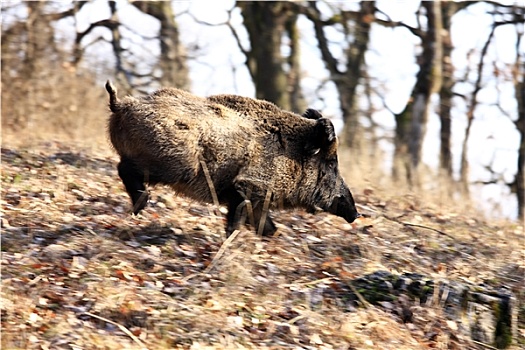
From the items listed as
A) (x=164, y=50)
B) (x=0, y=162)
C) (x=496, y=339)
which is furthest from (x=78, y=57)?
(x=496, y=339)

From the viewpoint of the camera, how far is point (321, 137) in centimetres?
905

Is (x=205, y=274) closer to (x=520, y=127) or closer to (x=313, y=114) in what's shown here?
(x=313, y=114)

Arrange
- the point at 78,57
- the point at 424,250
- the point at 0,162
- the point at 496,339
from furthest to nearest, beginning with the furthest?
the point at 78,57
the point at 0,162
the point at 424,250
the point at 496,339

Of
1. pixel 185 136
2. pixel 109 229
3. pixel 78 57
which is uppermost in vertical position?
pixel 78 57

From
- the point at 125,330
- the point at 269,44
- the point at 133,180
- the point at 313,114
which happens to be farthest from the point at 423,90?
the point at 125,330

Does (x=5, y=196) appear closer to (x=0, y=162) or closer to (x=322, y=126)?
(x=0, y=162)

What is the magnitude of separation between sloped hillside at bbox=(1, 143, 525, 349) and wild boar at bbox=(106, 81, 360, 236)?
47 cm

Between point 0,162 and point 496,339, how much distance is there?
7.39 meters

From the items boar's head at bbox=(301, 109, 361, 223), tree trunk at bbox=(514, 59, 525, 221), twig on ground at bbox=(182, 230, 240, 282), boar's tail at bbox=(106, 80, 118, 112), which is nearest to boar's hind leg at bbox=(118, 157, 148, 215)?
boar's tail at bbox=(106, 80, 118, 112)

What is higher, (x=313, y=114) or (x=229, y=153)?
(x=313, y=114)

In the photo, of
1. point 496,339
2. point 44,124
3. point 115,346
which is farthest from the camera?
point 44,124

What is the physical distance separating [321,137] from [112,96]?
2688mm

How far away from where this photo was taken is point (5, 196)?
893 cm

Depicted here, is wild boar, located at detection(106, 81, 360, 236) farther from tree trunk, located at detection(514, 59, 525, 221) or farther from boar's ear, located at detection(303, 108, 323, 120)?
tree trunk, located at detection(514, 59, 525, 221)
